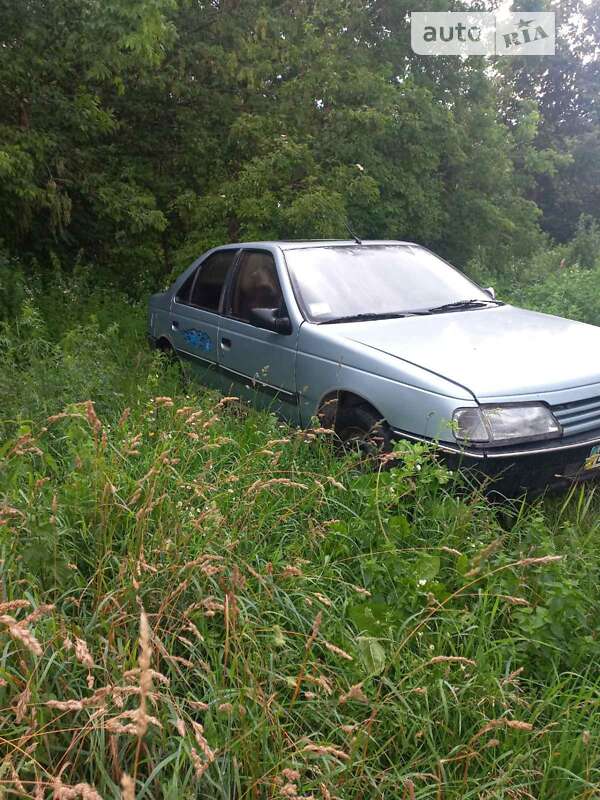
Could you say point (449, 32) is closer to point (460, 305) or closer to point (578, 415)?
point (460, 305)

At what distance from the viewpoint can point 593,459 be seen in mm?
3363

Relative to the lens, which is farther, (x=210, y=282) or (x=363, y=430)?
(x=210, y=282)

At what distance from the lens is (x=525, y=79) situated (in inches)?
1230

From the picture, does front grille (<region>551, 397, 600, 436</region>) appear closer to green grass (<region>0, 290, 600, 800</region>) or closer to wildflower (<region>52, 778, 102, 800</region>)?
green grass (<region>0, 290, 600, 800</region>)

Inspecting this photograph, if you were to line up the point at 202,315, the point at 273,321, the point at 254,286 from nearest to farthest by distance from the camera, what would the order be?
the point at 273,321 → the point at 254,286 → the point at 202,315

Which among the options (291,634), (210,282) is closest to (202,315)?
(210,282)

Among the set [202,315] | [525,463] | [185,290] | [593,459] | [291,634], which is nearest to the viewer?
[291,634]

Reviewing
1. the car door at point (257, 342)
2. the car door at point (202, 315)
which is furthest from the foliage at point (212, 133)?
the car door at point (257, 342)

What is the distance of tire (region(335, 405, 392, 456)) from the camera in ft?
11.4

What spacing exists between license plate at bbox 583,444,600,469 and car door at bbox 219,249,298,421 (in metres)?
1.65

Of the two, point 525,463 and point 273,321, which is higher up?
point 273,321

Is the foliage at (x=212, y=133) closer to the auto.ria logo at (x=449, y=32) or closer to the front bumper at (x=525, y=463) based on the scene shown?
the auto.ria logo at (x=449, y=32)

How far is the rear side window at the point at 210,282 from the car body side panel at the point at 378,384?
142cm

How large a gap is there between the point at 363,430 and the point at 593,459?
3.65 ft
